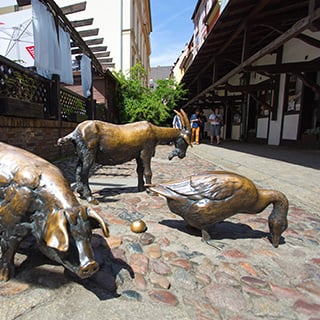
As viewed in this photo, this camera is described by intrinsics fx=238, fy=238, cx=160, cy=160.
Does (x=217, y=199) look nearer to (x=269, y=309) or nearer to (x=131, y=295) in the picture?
(x=269, y=309)

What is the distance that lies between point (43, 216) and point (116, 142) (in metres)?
1.82

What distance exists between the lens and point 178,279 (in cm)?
169

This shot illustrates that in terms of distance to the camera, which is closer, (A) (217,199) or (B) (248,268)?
(B) (248,268)

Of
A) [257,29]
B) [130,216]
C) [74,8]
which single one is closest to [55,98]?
[74,8]

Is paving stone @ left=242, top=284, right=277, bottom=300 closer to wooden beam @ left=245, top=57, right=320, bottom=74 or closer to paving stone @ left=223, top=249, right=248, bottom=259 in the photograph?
paving stone @ left=223, top=249, right=248, bottom=259

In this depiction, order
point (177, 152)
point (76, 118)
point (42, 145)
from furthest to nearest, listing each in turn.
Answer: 1. point (76, 118)
2. point (42, 145)
3. point (177, 152)

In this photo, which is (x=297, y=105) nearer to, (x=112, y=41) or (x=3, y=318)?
(x=3, y=318)

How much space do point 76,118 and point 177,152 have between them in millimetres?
5648

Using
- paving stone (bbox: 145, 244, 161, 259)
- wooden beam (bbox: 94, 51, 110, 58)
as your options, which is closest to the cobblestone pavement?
paving stone (bbox: 145, 244, 161, 259)

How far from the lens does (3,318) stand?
1.30 m

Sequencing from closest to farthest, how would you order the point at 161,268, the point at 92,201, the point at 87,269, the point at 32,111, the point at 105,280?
the point at 87,269
the point at 105,280
the point at 161,268
the point at 92,201
the point at 32,111

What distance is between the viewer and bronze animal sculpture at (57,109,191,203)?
2962 mm

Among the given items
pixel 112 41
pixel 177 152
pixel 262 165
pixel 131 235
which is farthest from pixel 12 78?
pixel 112 41

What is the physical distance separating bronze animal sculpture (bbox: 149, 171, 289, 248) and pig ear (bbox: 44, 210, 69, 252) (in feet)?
3.29
